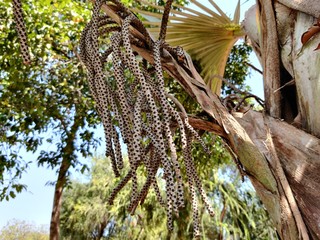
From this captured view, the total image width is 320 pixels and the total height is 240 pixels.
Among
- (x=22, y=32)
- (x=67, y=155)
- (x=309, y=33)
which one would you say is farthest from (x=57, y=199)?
(x=22, y=32)

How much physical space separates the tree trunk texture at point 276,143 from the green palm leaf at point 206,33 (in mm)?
462

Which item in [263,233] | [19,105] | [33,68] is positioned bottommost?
[263,233]

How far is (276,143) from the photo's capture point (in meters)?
1.09

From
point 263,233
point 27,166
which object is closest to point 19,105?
point 27,166

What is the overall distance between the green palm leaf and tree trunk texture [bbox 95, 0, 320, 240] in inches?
18.2

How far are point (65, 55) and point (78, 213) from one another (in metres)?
5.66

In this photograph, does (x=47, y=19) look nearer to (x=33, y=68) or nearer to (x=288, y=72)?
(x=33, y=68)

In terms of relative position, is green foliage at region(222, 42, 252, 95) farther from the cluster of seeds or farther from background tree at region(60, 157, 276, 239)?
the cluster of seeds

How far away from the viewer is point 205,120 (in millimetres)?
1166

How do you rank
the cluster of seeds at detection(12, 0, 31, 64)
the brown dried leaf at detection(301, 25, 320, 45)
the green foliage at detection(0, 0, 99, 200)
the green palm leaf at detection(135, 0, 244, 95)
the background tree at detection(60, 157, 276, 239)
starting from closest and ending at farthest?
the cluster of seeds at detection(12, 0, 31, 64) → the brown dried leaf at detection(301, 25, 320, 45) → the green palm leaf at detection(135, 0, 244, 95) → the green foliage at detection(0, 0, 99, 200) → the background tree at detection(60, 157, 276, 239)

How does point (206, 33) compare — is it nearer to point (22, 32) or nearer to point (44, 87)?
point (22, 32)

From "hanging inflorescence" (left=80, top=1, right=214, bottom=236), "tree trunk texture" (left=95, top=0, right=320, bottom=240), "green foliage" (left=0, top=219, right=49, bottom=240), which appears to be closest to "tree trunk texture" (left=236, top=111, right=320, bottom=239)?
"tree trunk texture" (left=95, top=0, right=320, bottom=240)

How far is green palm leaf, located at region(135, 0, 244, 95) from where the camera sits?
5.70 feet

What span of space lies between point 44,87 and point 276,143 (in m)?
3.33
